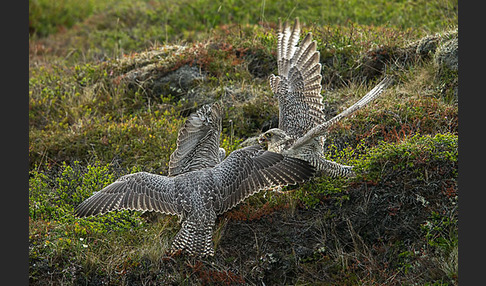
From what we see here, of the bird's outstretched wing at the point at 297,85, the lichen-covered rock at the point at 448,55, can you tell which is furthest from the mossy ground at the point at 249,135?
the bird's outstretched wing at the point at 297,85

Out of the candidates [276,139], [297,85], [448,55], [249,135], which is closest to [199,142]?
[276,139]

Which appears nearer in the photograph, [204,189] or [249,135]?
[204,189]

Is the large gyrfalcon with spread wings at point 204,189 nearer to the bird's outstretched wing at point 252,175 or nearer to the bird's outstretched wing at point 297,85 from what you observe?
the bird's outstretched wing at point 252,175

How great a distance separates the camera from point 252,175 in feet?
23.1

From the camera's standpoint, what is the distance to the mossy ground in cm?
663

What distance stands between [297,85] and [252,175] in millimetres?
1859

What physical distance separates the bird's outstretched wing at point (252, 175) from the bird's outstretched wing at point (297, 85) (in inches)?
33.7

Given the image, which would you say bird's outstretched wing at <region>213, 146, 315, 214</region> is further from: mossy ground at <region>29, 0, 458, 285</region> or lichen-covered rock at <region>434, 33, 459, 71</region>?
lichen-covered rock at <region>434, 33, 459, 71</region>

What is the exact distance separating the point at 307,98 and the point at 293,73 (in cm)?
49

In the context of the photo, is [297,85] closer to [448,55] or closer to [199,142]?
[199,142]

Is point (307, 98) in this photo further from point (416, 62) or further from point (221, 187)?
point (416, 62)

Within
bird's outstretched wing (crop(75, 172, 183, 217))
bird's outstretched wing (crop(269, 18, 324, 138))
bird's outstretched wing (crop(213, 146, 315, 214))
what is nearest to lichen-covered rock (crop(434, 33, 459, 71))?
bird's outstretched wing (crop(269, 18, 324, 138))

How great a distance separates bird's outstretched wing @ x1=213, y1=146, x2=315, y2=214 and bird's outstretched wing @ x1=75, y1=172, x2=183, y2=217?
59 cm

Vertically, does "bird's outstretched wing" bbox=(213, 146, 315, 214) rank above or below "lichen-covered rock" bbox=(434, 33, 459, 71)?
below
